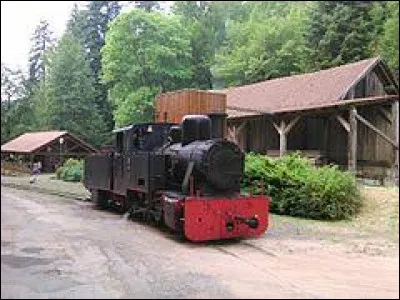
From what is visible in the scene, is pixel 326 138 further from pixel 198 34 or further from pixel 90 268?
pixel 90 268

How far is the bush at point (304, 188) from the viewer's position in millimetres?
11094

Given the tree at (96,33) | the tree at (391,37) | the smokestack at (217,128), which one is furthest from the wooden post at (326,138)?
the tree at (96,33)

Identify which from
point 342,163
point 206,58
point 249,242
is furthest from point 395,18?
point 206,58

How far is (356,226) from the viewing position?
33.5 ft

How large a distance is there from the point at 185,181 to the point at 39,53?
5185mm

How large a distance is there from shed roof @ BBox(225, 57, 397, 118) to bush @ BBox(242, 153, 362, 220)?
4.15 m

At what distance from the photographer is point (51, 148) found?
3236 mm

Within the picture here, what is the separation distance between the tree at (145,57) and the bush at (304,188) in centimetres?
690

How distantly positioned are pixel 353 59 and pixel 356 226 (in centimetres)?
1170

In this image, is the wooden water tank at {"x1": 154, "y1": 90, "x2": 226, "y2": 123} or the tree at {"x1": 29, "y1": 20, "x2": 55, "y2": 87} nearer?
the tree at {"x1": 29, "y1": 20, "x2": 55, "y2": 87}

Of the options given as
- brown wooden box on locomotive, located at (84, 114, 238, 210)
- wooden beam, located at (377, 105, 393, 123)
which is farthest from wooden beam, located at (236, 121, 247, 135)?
brown wooden box on locomotive, located at (84, 114, 238, 210)

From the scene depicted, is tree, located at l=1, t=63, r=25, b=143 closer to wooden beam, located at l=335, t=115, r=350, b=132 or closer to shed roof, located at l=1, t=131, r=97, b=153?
shed roof, located at l=1, t=131, r=97, b=153

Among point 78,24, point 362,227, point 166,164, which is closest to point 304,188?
point 362,227

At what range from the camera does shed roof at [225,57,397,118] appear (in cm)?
1695
